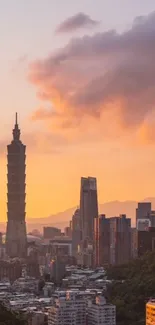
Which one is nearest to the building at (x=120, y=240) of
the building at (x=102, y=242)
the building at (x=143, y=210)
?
the building at (x=102, y=242)

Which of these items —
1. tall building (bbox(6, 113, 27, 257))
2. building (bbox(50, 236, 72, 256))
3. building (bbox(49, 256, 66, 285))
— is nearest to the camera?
building (bbox(49, 256, 66, 285))

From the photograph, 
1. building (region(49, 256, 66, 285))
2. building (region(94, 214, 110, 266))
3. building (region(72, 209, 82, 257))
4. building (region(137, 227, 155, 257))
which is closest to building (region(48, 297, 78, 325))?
building (region(49, 256, 66, 285))

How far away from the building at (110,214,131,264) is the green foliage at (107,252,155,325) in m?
13.5

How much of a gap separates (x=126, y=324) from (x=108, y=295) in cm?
569

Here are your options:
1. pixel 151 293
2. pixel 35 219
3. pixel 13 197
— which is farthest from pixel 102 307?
pixel 35 219

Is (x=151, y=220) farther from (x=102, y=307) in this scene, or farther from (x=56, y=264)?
(x=102, y=307)

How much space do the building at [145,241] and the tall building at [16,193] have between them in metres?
16.7

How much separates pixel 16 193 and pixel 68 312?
122 ft

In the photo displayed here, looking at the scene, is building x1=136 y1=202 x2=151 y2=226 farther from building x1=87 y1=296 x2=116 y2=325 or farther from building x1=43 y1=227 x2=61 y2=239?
building x1=87 y1=296 x2=116 y2=325

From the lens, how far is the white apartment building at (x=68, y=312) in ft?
90.7

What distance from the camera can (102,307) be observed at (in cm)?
2742

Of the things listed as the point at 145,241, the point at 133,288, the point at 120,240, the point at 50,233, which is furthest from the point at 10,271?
the point at 50,233

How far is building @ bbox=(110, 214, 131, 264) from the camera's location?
55603 millimetres

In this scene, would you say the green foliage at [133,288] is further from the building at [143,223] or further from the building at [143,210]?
the building at [143,210]
